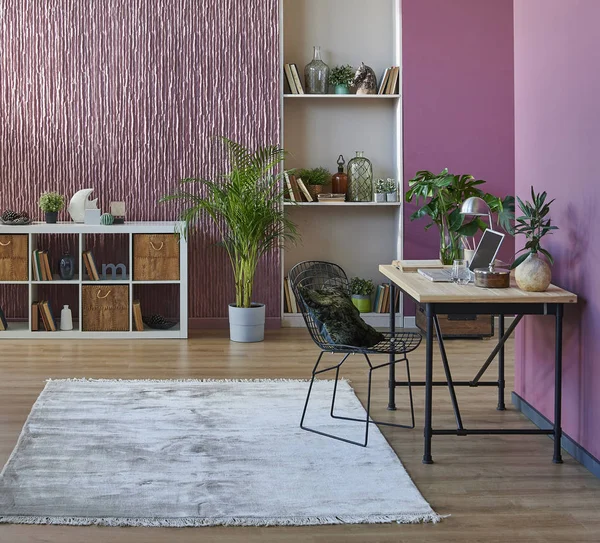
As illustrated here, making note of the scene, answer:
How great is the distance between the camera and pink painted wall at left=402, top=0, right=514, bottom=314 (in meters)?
7.20

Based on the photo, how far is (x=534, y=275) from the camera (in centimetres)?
386

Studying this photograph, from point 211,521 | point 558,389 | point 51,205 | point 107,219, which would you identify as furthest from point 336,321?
point 51,205

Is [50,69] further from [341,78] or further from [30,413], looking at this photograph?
[30,413]

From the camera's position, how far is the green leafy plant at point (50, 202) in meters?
6.93

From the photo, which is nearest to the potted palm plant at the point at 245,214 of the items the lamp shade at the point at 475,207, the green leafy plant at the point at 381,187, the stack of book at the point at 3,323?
the green leafy plant at the point at 381,187

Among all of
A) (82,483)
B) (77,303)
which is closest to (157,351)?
(77,303)

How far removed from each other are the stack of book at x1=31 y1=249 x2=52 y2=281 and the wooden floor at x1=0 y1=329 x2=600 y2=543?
53 centimetres

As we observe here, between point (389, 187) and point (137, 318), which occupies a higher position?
point (389, 187)

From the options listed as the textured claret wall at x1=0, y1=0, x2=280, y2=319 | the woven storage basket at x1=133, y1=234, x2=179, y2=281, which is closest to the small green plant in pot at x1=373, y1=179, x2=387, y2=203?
the textured claret wall at x1=0, y1=0, x2=280, y2=319

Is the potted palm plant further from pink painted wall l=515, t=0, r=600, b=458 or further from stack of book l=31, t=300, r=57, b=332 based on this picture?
pink painted wall l=515, t=0, r=600, b=458

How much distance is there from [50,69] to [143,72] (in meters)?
0.74

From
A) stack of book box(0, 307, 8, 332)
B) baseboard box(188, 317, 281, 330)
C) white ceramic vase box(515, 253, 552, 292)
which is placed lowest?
baseboard box(188, 317, 281, 330)

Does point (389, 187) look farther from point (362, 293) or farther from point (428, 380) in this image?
point (428, 380)

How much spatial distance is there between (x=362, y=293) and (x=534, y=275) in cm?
362
